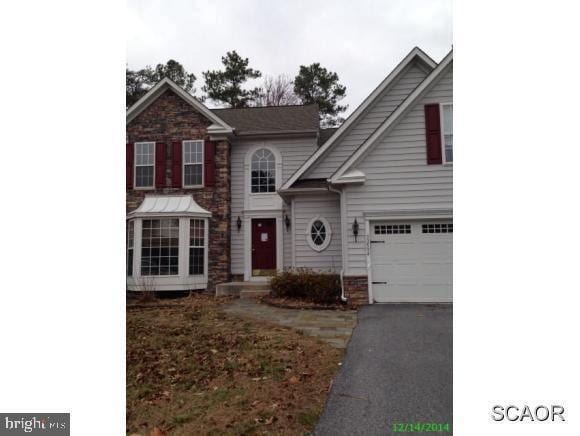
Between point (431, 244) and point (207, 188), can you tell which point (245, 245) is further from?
point (431, 244)

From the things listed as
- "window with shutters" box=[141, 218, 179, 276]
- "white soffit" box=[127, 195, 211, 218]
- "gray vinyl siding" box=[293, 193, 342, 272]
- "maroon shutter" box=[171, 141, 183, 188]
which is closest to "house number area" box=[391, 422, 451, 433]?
"gray vinyl siding" box=[293, 193, 342, 272]

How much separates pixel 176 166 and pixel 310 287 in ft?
21.2

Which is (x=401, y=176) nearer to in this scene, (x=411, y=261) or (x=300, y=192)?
(x=411, y=261)

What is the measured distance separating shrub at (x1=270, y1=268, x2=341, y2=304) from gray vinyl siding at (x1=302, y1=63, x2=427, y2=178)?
3447 millimetres

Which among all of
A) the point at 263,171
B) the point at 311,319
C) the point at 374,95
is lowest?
the point at 311,319

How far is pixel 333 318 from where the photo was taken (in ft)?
26.2

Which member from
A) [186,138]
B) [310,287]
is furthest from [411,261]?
[186,138]

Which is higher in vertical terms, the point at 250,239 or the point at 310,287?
the point at 250,239

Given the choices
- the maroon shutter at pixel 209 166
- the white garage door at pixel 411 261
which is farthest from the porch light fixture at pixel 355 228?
the maroon shutter at pixel 209 166

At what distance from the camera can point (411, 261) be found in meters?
9.66

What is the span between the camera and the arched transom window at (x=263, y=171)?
542 inches
